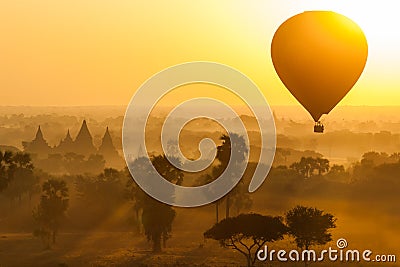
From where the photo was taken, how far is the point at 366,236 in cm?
5159

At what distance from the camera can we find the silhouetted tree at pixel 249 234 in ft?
117

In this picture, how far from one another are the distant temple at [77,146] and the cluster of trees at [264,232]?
→ 141ft

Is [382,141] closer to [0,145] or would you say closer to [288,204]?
[288,204]

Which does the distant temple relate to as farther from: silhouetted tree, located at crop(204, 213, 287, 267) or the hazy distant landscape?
silhouetted tree, located at crop(204, 213, 287, 267)

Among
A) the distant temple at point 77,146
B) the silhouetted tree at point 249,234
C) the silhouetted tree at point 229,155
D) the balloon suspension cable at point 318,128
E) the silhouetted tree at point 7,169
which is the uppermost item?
the distant temple at point 77,146

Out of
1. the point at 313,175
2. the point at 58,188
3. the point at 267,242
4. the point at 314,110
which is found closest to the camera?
the point at 314,110

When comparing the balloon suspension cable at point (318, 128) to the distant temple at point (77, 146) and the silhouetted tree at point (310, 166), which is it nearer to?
the silhouetted tree at point (310, 166)

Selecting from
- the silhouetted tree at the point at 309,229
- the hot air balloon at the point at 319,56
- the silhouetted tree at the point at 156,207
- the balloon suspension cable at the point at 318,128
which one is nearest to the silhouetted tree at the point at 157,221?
the silhouetted tree at the point at 156,207

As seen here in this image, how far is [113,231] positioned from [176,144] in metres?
18.1

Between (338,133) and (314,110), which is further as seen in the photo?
(338,133)

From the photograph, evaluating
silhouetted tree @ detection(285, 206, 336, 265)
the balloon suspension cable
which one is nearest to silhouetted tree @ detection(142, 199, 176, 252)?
silhouetted tree @ detection(285, 206, 336, 265)

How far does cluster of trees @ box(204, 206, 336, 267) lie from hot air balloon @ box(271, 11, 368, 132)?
1136cm

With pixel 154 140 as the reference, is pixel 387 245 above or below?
below

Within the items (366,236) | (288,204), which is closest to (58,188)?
(288,204)
